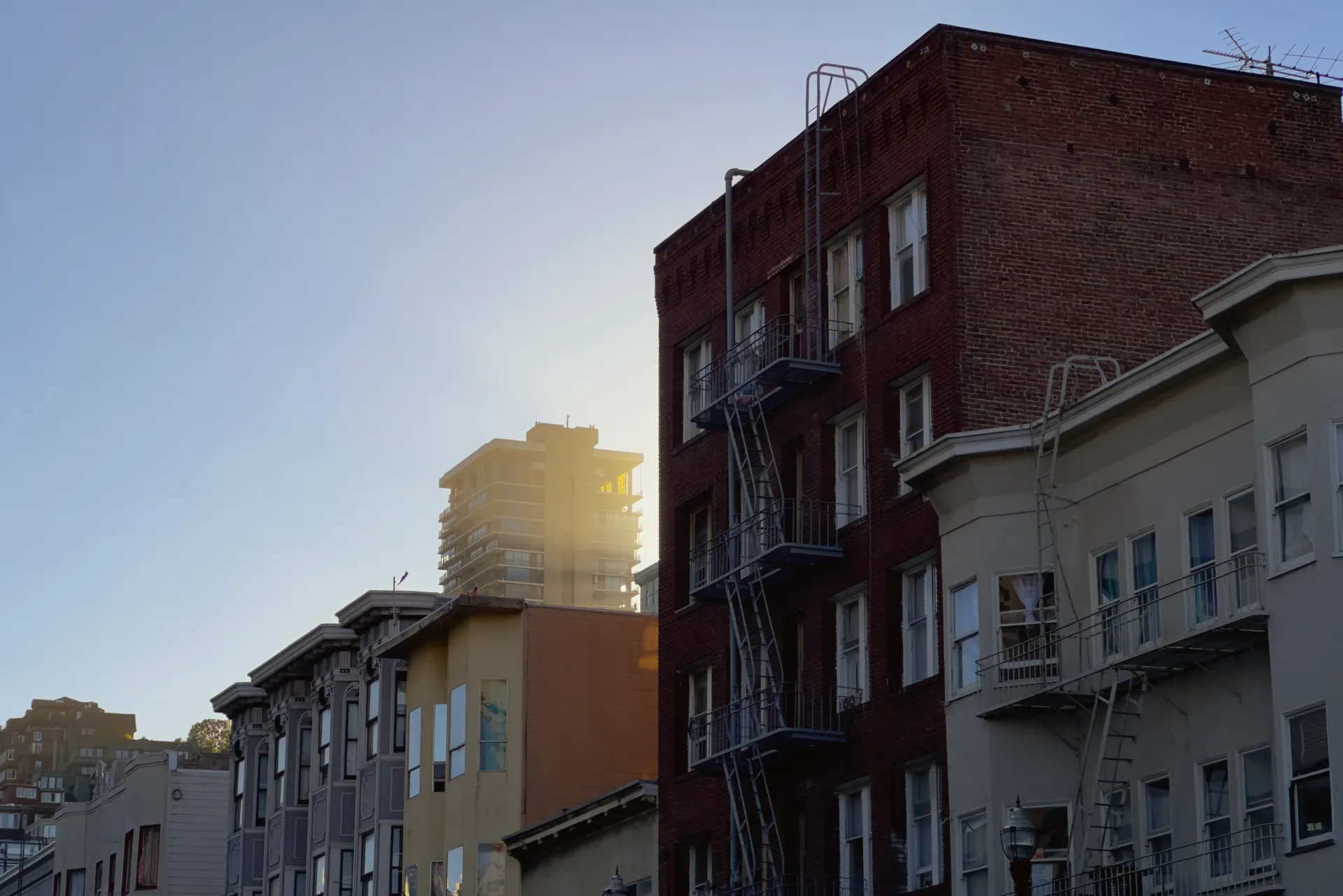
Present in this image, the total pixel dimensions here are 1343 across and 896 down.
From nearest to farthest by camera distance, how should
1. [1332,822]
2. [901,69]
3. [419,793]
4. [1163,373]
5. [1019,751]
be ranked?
[1332,822] < [1163,373] < [1019,751] < [901,69] < [419,793]

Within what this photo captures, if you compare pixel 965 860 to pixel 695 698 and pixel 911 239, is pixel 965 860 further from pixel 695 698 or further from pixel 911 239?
pixel 695 698

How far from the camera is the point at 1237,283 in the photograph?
97.2 ft

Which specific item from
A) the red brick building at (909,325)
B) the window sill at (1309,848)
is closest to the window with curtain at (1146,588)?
the red brick building at (909,325)

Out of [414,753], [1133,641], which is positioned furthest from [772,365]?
[414,753]

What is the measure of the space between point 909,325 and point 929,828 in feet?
28.5

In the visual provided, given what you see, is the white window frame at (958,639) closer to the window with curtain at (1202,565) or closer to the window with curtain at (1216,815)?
the window with curtain at (1202,565)

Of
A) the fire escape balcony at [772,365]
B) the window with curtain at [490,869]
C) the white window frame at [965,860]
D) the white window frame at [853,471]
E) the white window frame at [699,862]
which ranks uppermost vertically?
the fire escape balcony at [772,365]

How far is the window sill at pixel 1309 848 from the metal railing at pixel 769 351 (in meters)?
15.6

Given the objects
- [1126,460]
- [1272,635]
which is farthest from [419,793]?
[1272,635]

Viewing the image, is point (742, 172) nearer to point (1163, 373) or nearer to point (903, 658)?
point (903, 658)

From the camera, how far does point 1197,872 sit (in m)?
30.8

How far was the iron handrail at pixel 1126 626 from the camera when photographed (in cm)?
3054

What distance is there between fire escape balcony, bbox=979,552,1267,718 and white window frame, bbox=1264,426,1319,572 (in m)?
0.46

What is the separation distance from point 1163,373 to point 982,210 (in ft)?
24.8
